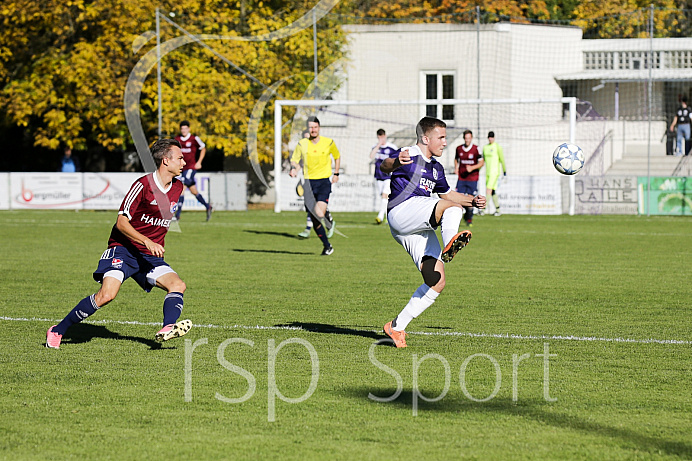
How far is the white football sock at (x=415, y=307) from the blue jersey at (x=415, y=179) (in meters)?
0.77

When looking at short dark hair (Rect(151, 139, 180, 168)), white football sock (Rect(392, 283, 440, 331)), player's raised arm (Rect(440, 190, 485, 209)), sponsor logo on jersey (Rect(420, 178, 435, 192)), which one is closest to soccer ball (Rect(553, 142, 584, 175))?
player's raised arm (Rect(440, 190, 485, 209))

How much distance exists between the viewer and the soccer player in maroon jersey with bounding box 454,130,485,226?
69.6ft

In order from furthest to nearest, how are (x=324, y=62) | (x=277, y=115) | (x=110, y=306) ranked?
(x=324, y=62), (x=277, y=115), (x=110, y=306)

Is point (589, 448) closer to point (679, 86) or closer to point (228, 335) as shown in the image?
point (228, 335)

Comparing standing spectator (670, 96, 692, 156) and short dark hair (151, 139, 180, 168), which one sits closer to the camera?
short dark hair (151, 139, 180, 168)

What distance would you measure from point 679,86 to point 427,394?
96.3 feet

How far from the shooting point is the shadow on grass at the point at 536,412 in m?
4.66

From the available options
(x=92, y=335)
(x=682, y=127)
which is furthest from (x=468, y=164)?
(x=92, y=335)

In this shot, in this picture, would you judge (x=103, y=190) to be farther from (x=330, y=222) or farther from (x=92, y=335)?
(x=92, y=335)

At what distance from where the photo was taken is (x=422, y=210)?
7.47 meters

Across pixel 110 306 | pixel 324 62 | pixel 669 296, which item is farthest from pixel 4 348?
pixel 324 62

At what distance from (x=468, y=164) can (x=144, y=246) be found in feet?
49.0

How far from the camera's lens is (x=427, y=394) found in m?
5.70

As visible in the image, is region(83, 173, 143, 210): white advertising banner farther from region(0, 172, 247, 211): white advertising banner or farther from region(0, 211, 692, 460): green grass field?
region(0, 211, 692, 460): green grass field
